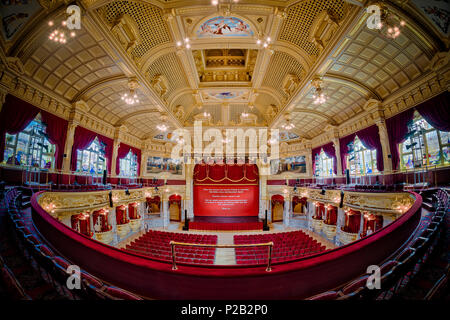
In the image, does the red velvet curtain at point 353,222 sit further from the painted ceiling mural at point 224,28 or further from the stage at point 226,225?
the painted ceiling mural at point 224,28

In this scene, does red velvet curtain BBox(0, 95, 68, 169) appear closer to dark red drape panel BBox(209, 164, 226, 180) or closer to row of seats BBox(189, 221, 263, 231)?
row of seats BBox(189, 221, 263, 231)

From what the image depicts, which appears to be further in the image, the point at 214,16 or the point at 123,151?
the point at 123,151

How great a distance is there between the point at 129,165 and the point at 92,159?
3.91m

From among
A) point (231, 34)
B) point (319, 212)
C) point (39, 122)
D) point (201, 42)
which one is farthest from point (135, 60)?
point (319, 212)

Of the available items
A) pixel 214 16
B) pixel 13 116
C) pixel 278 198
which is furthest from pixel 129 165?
pixel 278 198

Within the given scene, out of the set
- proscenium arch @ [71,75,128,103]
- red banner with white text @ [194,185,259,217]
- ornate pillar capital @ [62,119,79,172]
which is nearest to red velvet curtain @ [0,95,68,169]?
ornate pillar capital @ [62,119,79,172]

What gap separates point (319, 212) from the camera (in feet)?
43.2

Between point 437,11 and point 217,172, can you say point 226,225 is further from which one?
point 437,11

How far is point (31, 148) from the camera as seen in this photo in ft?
25.8

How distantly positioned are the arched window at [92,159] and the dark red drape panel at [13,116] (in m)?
3.43

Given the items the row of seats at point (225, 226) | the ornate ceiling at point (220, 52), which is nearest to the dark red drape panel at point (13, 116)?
the ornate ceiling at point (220, 52)

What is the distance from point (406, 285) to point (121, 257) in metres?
4.10

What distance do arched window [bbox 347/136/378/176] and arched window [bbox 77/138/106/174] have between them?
1858cm

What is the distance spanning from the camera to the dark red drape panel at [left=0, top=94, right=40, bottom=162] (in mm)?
6539
